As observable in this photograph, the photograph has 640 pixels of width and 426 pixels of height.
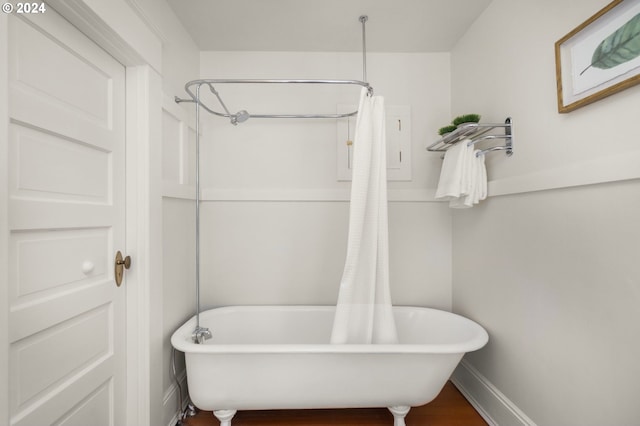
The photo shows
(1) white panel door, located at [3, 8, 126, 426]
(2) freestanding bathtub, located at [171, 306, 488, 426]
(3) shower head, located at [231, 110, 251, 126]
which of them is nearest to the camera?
(1) white panel door, located at [3, 8, 126, 426]

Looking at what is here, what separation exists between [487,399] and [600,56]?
1.67 metres

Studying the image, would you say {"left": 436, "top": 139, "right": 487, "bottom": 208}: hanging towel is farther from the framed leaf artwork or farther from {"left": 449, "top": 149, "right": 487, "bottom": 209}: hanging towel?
the framed leaf artwork

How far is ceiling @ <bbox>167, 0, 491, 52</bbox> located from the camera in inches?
65.8

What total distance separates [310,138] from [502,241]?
133cm

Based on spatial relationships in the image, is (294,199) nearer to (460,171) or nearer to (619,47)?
(460,171)

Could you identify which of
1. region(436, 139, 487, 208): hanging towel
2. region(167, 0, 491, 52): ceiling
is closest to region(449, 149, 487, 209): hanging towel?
region(436, 139, 487, 208): hanging towel

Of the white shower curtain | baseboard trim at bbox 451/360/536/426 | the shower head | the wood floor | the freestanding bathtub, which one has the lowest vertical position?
the wood floor

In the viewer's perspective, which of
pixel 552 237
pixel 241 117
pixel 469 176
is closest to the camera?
pixel 552 237

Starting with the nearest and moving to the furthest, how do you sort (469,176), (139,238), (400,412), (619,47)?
(619,47)
(139,238)
(400,412)
(469,176)

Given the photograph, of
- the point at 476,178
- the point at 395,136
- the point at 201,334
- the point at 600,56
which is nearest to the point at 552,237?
the point at 476,178

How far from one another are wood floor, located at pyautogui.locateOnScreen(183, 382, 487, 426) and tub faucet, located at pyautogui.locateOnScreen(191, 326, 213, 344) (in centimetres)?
44

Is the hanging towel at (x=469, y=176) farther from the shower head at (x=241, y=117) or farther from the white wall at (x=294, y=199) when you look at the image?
the shower head at (x=241, y=117)

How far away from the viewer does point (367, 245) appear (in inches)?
58.3

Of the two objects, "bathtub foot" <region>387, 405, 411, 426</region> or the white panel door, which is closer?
the white panel door
